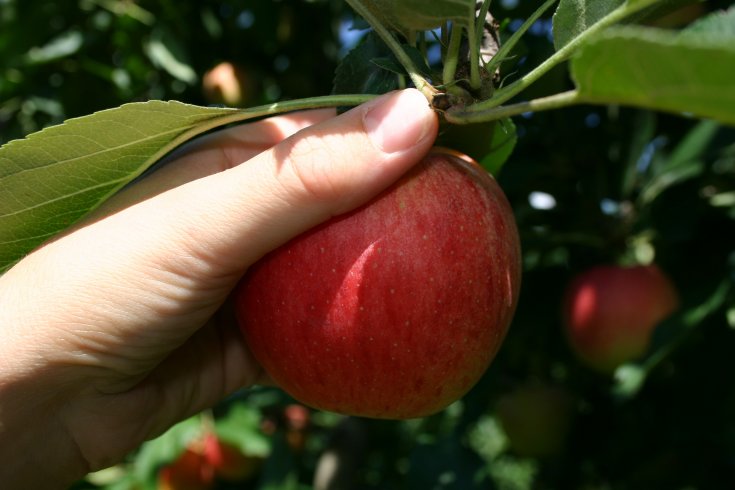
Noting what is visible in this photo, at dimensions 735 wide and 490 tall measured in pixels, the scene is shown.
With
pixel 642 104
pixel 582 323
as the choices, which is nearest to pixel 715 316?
pixel 582 323

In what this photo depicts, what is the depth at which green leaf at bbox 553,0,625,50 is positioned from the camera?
0.60 meters

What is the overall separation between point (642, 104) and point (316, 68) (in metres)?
1.53

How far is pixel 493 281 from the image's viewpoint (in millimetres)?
702

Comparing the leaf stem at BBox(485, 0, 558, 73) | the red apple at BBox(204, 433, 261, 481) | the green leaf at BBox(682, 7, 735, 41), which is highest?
the green leaf at BBox(682, 7, 735, 41)

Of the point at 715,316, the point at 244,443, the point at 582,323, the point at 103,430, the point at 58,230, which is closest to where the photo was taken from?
the point at 58,230

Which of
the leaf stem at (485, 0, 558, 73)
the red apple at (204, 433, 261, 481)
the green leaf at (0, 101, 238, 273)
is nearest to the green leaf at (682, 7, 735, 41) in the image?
the leaf stem at (485, 0, 558, 73)

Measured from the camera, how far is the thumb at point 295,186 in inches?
25.9

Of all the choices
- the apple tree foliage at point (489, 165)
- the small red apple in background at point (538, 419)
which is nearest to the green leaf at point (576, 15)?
the apple tree foliage at point (489, 165)

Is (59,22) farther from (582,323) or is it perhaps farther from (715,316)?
(715,316)

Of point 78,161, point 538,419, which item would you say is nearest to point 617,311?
point 538,419

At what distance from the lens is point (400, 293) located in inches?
26.4

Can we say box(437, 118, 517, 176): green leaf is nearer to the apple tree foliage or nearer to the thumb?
the apple tree foliage

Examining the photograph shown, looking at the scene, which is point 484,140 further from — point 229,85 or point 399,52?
point 229,85

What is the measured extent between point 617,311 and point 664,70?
1200 mm
